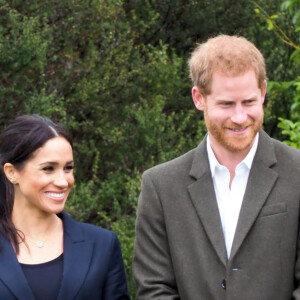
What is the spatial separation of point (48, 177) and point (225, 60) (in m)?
1.10

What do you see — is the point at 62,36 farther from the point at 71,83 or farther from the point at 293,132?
the point at 293,132

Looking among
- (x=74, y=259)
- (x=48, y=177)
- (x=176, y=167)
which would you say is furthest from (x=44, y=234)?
(x=176, y=167)

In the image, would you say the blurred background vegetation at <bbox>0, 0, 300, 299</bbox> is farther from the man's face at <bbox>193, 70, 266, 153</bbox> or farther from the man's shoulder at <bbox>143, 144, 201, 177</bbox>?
the man's face at <bbox>193, 70, 266, 153</bbox>

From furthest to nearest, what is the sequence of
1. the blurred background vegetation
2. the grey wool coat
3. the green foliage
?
the blurred background vegetation, the green foliage, the grey wool coat

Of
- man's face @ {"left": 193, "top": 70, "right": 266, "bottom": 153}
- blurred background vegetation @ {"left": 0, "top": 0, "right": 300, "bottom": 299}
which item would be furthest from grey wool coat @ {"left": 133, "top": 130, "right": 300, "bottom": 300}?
blurred background vegetation @ {"left": 0, "top": 0, "right": 300, "bottom": 299}

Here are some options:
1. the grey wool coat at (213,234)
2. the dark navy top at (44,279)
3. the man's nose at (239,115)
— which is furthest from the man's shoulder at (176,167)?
the dark navy top at (44,279)

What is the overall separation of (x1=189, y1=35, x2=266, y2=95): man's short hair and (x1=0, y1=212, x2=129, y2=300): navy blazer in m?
1.04

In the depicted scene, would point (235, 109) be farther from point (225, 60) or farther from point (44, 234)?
point (44, 234)

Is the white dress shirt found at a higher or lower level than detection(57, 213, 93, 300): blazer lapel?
higher

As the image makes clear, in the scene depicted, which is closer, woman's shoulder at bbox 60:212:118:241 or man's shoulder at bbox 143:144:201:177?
man's shoulder at bbox 143:144:201:177

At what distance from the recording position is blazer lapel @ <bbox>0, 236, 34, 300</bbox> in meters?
4.55

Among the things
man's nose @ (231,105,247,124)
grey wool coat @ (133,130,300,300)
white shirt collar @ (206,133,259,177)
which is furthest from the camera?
white shirt collar @ (206,133,259,177)

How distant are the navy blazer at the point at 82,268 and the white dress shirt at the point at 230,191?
720 mm

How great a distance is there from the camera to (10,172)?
4.80 meters
